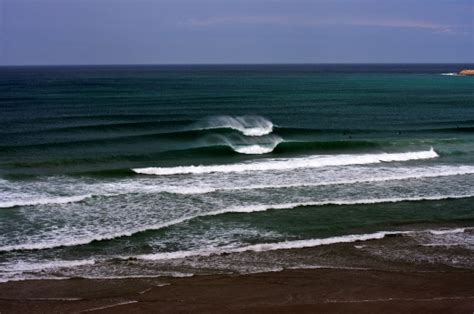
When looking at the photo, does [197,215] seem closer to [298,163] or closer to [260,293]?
[260,293]

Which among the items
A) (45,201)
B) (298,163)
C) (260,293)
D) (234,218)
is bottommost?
(260,293)

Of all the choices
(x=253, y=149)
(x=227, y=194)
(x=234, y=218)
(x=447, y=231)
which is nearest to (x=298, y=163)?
(x=253, y=149)

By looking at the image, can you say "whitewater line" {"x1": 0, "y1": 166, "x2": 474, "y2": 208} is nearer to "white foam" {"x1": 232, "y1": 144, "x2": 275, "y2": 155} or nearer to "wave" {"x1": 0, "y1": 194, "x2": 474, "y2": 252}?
"wave" {"x1": 0, "y1": 194, "x2": 474, "y2": 252}

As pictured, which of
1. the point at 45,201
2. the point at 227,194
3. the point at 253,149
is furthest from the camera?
the point at 253,149

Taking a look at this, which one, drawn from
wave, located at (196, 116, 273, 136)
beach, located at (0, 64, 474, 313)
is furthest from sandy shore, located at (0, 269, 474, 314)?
wave, located at (196, 116, 273, 136)

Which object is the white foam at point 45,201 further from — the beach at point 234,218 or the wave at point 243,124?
the wave at point 243,124

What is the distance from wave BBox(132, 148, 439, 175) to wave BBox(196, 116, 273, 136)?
24.4 feet

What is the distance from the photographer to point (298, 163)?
84.2ft

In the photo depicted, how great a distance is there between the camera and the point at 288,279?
12539 mm

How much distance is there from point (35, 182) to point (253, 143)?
12.7 metres

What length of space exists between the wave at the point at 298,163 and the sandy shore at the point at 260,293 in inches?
454

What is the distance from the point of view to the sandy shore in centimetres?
1109

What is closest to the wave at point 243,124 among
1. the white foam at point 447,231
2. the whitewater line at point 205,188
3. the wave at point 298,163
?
the wave at point 298,163

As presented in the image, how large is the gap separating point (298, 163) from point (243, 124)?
11.4m
